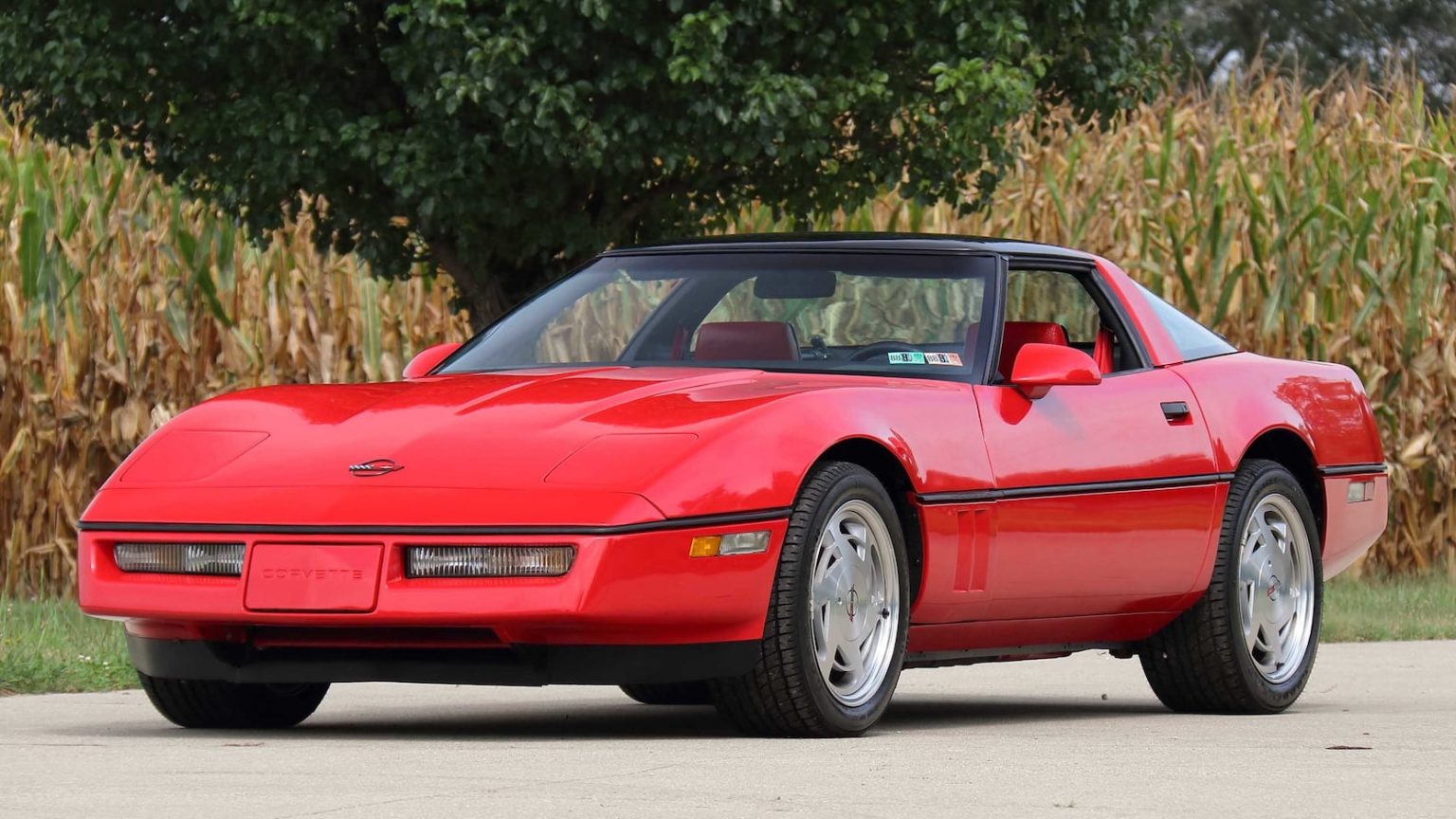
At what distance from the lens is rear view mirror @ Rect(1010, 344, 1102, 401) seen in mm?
7375

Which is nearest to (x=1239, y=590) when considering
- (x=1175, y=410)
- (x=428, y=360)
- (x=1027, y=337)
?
(x=1175, y=410)

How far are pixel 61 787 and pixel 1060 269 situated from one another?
4.04m

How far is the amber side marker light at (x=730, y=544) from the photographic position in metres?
6.25

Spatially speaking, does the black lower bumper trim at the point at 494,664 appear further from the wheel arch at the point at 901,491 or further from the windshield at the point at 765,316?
the windshield at the point at 765,316

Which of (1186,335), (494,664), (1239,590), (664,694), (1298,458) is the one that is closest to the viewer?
(494,664)

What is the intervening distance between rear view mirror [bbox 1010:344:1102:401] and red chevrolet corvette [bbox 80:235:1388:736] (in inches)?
0.6

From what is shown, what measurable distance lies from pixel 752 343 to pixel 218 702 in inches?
72.0

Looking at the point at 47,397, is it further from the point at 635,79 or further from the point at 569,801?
the point at 569,801

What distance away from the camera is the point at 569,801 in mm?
5105

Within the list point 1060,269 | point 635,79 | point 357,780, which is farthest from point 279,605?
point 635,79

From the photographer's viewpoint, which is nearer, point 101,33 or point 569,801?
point 569,801

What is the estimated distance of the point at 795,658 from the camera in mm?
6438

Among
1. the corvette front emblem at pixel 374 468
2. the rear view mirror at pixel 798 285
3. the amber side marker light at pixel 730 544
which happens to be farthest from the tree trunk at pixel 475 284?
the amber side marker light at pixel 730 544

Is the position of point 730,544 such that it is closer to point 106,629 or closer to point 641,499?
point 641,499
